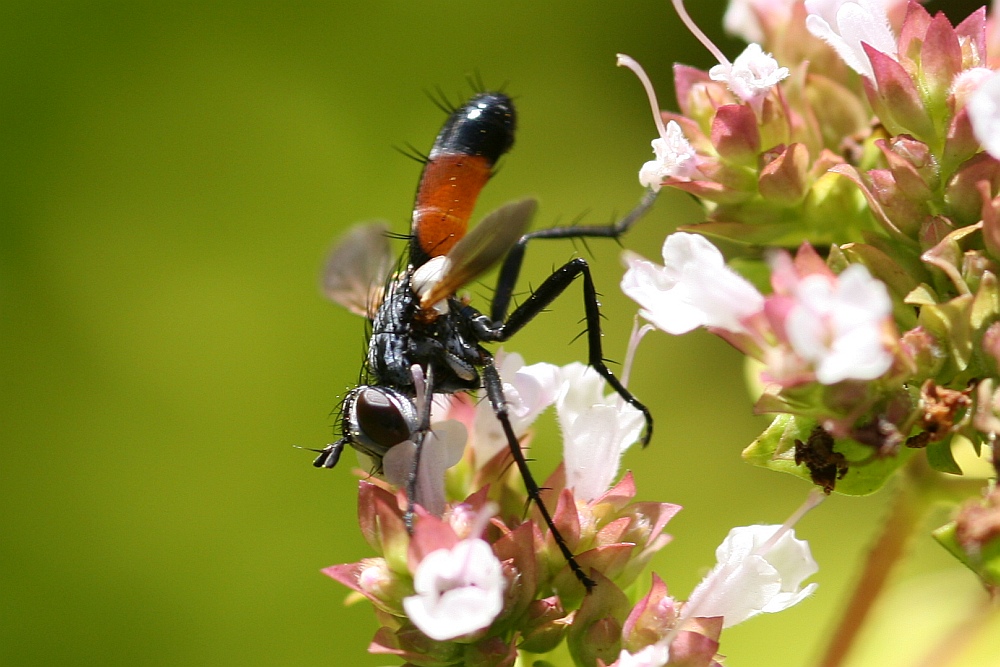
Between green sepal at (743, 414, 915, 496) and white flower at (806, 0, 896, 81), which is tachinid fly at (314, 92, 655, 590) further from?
white flower at (806, 0, 896, 81)

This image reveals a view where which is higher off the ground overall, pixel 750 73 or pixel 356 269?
pixel 750 73

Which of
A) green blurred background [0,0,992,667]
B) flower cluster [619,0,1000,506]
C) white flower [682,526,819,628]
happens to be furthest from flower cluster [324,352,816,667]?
green blurred background [0,0,992,667]

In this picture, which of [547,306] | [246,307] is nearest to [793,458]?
[547,306]

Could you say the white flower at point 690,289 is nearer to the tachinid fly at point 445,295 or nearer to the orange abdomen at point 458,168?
the tachinid fly at point 445,295

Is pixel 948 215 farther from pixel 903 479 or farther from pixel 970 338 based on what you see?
pixel 903 479

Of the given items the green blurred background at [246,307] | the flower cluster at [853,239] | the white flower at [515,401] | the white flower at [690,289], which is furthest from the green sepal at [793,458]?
the green blurred background at [246,307]

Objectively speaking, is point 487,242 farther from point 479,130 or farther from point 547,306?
point 479,130
